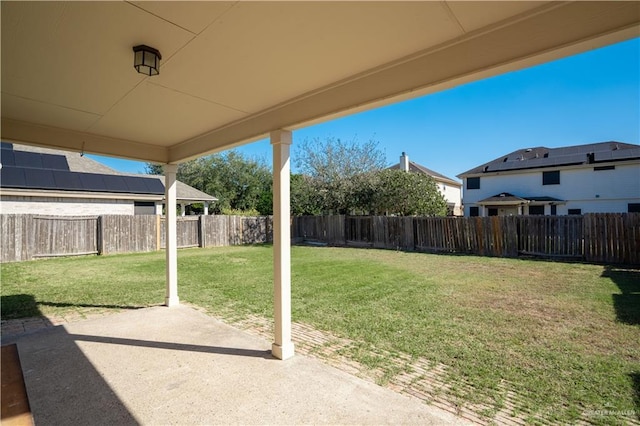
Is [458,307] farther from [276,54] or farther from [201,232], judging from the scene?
[201,232]

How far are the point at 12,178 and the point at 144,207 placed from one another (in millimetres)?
5732

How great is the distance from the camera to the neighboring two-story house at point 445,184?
79.8ft

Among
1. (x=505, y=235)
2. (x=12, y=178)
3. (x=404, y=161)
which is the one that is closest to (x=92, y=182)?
(x=12, y=178)

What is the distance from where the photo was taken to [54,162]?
14398 millimetres

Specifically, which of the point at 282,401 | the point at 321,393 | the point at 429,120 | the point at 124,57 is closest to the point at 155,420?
the point at 282,401

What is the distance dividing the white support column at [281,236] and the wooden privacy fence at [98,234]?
1126 cm

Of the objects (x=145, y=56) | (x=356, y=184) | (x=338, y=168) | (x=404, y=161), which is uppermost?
(x=404, y=161)

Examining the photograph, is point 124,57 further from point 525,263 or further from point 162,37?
point 525,263

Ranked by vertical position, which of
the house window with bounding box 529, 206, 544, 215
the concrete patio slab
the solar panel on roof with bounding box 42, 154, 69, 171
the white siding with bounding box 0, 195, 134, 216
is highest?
the solar panel on roof with bounding box 42, 154, 69, 171

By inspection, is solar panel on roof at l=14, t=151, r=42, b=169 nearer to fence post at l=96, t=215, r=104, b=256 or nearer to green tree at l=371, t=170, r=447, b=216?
fence post at l=96, t=215, r=104, b=256

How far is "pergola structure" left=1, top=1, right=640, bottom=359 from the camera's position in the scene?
173cm

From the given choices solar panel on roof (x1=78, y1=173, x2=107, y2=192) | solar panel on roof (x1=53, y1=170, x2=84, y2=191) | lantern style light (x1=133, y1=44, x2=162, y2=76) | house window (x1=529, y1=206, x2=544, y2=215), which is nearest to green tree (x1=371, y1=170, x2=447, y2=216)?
house window (x1=529, y1=206, x2=544, y2=215)

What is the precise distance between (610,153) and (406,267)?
54.4 ft

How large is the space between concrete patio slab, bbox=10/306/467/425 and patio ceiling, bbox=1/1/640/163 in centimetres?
235
